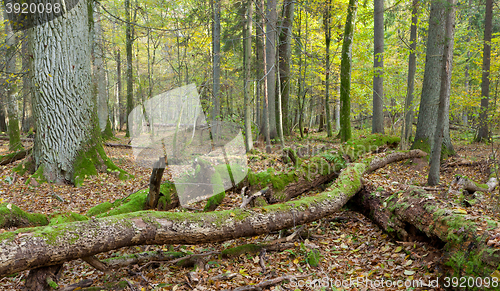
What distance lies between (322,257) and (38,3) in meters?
8.72

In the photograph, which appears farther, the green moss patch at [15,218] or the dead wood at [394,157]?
the dead wood at [394,157]

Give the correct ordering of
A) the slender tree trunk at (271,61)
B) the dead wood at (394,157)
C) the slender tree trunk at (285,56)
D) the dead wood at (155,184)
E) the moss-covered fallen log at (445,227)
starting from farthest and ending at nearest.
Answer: the slender tree trunk at (285,56) < the slender tree trunk at (271,61) < the dead wood at (394,157) < the dead wood at (155,184) < the moss-covered fallen log at (445,227)

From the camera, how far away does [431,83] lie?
791cm

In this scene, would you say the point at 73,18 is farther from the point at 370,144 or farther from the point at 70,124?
the point at 370,144

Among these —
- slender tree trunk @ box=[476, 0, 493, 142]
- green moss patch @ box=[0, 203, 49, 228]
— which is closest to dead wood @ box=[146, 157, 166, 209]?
green moss patch @ box=[0, 203, 49, 228]

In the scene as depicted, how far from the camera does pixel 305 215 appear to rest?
15.8 ft

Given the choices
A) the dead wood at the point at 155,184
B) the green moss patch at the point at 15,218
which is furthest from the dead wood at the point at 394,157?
the green moss patch at the point at 15,218

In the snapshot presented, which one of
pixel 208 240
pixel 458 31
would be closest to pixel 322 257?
pixel 208 240

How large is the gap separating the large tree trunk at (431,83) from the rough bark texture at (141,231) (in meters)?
4.77

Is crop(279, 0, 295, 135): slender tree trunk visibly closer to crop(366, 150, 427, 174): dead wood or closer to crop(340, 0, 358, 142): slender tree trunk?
crop(340, 0, 358, 142): slender tree trunk

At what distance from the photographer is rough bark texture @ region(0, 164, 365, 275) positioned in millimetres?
2979

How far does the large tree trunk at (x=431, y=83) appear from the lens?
25.3 ft

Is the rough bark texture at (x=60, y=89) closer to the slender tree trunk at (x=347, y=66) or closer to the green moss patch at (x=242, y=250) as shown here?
the green moss patch at (x=242, y=250)

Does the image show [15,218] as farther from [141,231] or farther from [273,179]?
[273,179]
